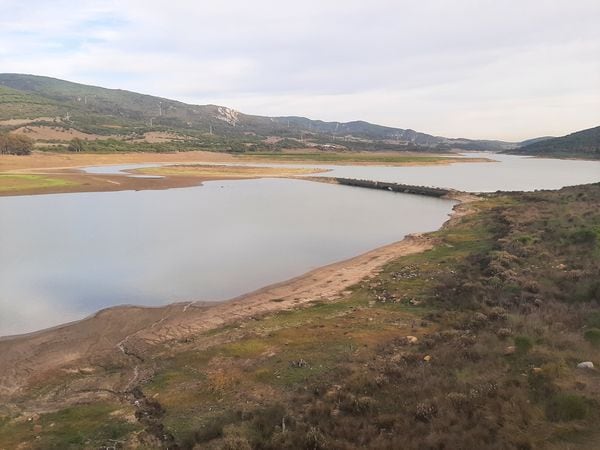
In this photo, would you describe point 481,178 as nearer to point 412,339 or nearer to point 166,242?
point 166,242

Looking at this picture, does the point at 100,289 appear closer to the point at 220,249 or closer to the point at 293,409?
the point at 220,249

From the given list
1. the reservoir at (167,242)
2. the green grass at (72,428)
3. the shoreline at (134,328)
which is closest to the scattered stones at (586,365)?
the green grass at (72,428)

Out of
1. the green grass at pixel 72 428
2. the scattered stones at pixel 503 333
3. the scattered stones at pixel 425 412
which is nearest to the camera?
the scattered stones at pixel 425 412

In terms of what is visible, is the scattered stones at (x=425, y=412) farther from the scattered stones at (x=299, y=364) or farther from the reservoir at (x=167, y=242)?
the reservoir at (x=167, y=242)

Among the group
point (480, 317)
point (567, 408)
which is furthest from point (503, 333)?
point (567, 408)

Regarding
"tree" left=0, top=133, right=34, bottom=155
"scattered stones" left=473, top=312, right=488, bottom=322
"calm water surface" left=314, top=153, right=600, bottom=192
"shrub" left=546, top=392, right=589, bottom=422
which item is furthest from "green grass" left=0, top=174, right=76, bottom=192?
"shrub" left=546, top=392, right=589, bottom=422

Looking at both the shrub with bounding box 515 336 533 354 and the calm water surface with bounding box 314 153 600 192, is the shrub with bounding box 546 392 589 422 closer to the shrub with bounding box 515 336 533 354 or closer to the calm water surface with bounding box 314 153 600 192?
the shrub with bounding box 515 336 533 354
